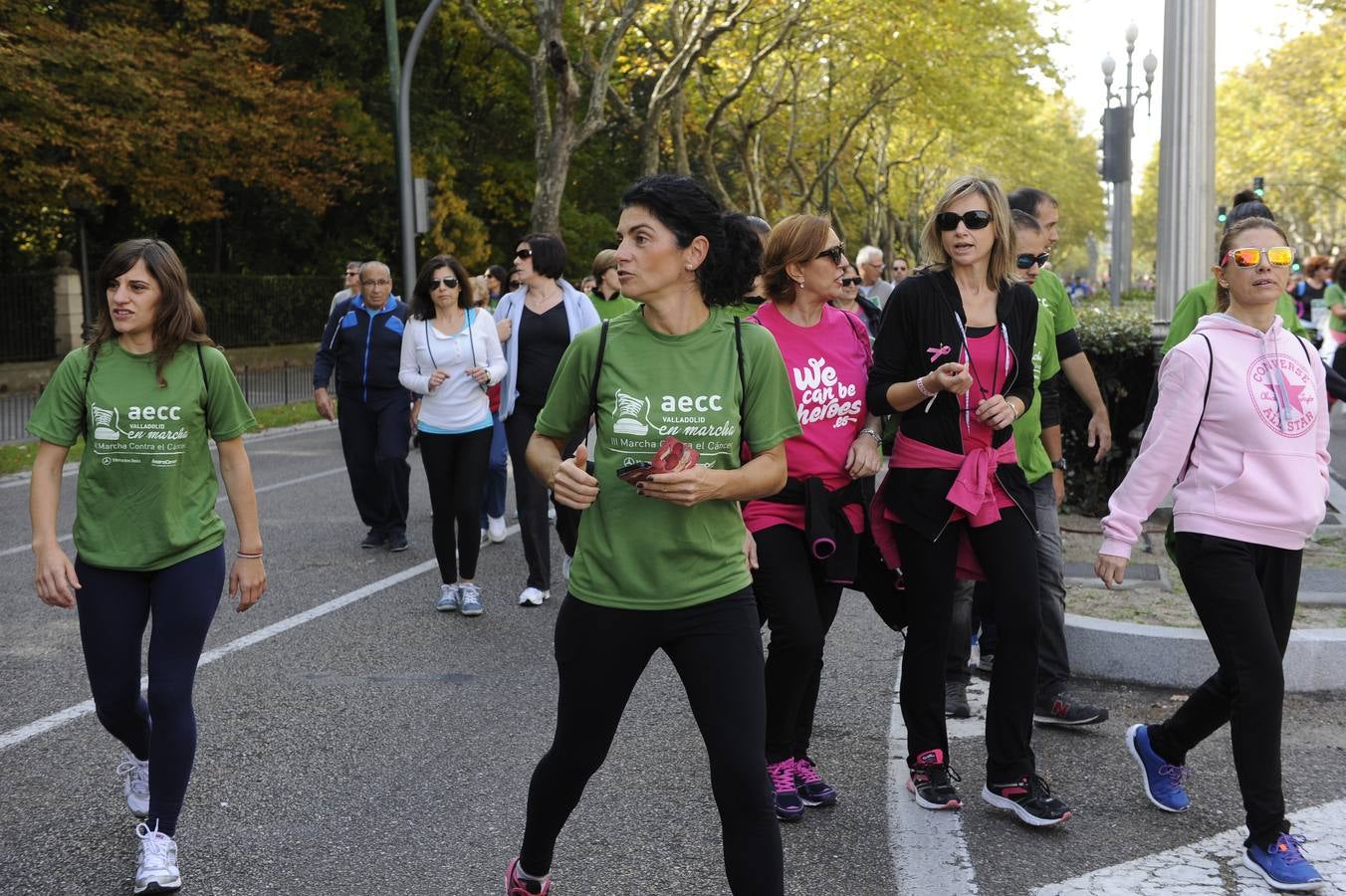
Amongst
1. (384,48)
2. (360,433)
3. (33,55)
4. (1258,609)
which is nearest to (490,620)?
(360,433)

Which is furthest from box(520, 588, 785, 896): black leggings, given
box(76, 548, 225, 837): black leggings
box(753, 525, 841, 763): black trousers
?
box(76, 548, 225, 837): black leggings

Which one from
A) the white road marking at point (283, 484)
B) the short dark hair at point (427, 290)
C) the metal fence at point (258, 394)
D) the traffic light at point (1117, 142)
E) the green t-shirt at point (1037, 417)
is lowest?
the white road marking at point (283, 484)

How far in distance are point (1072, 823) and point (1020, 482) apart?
1.03 meters

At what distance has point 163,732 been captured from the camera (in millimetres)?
3914

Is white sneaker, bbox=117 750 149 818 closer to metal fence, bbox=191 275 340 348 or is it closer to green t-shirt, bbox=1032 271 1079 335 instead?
green t-shirt, bbox=1032 271 1079 335

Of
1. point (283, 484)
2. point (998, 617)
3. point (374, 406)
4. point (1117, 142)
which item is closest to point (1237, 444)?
point (998, 617)

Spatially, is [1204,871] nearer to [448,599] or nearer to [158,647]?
[158,647]

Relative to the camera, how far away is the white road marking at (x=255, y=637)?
5.33 metres

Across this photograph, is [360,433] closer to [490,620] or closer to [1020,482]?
[490,620]

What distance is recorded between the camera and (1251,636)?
12.9 feet

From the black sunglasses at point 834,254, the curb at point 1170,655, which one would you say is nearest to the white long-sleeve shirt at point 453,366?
the curb at point 1170,655

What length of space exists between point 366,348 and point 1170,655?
565cm

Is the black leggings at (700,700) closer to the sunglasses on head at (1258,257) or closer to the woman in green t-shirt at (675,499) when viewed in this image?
the woman in green t-shirt at (675,499)

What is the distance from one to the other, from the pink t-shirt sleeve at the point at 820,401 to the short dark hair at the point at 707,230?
33.4 inches
